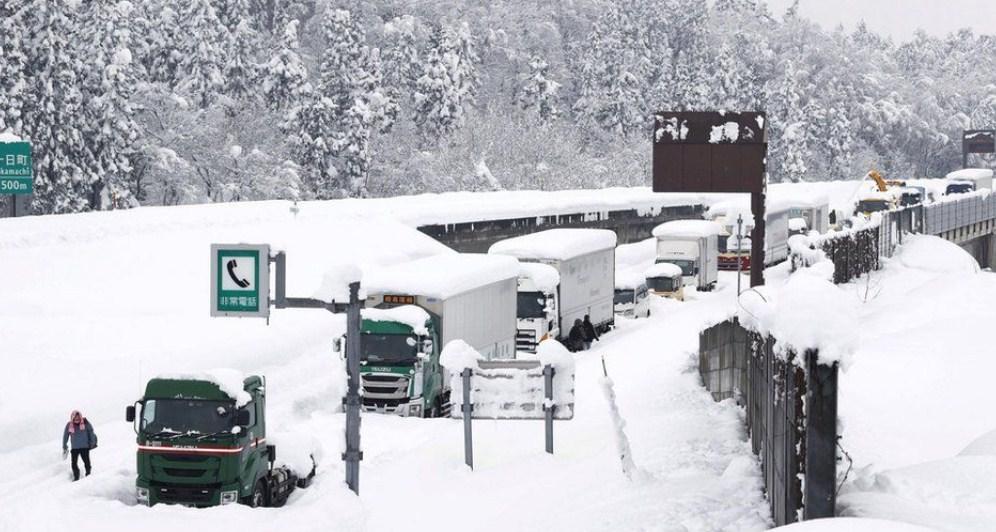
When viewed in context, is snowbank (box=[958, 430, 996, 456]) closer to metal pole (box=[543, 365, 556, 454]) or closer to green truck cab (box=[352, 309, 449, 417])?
metal pole (box=[543, 365, 556, 454])

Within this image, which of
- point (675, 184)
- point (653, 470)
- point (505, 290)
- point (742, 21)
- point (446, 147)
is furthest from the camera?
point (742, 21)

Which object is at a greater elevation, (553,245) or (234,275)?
(553,245)

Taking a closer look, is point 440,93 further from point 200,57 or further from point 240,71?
point 200,57

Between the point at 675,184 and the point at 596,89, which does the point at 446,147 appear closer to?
the point at 596,89

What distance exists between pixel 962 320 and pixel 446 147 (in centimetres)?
7899

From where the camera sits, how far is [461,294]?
1189 inches

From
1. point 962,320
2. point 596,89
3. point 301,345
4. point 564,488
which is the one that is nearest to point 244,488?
point 564,488

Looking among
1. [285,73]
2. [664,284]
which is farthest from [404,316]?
[285,73]

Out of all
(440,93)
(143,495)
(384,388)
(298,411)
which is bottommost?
(298,411)

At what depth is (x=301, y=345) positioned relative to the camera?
36562 millimetres

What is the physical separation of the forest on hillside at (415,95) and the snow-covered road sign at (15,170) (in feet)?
75.8

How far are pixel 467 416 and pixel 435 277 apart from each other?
9279mm

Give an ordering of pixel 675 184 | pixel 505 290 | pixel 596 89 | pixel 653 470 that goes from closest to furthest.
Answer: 1. pixel 653 470
2. pixel 505 290
3. pixel 675 184
4. pixel 596 89

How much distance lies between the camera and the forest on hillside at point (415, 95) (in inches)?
2643
